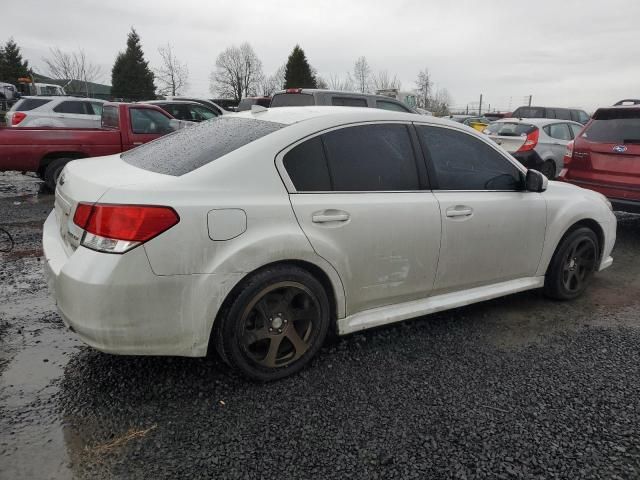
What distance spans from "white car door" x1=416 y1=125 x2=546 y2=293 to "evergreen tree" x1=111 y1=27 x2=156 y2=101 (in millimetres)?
49084

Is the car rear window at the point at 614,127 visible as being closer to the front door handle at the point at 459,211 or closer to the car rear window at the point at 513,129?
the car rear window at the point at 513,129

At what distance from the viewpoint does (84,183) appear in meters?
2.69

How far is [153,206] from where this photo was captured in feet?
7.84

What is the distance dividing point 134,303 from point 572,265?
11.7ft

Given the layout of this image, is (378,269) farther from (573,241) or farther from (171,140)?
(573,241)

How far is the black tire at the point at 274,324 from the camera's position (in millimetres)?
2645

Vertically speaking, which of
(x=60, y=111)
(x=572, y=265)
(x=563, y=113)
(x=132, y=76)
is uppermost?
(x=132, y=76)

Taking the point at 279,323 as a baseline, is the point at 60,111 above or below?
above

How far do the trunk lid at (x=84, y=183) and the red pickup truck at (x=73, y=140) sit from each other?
512 centimetres

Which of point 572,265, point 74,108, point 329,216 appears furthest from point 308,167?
point 74,108

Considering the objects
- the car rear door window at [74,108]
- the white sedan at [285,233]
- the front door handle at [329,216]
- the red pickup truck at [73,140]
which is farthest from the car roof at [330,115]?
the car rear door window at [74,108]

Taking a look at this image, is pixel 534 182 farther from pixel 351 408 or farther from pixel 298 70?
pixel 298 70

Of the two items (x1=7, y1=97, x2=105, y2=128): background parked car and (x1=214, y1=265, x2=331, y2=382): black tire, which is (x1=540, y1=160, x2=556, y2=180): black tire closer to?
(x1=214, y1=265, x2=331, y2=382): black tire

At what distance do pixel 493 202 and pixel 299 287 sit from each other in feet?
5.41
